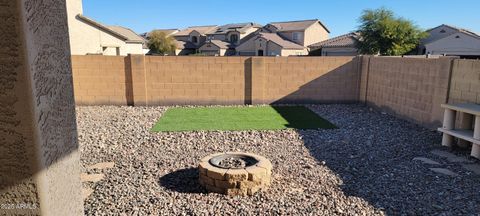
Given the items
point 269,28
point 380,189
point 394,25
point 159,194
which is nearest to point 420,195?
point 380,189

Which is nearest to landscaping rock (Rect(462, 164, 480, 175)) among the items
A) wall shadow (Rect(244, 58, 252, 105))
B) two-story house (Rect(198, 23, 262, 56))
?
wall shadow (Rect(244, 58, 252, 105))

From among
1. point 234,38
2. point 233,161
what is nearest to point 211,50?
point 234,38

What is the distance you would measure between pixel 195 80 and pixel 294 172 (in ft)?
22.3

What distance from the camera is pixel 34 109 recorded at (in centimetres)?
151

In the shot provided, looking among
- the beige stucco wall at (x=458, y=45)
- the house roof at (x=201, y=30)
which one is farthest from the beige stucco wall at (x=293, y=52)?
the house roof at (x=201, y=30)

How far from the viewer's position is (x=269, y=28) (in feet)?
149

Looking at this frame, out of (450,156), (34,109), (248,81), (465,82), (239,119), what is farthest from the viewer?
(248,81)

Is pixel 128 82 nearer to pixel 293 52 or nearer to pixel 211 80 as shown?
pixel 211 80

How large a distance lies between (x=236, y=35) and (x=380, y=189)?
45333mm

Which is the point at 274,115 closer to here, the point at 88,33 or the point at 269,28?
the point at 88,33

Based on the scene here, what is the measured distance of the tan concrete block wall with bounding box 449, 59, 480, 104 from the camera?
6.52 meters

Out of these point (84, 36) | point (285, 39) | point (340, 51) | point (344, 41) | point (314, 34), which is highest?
point (314, 34)

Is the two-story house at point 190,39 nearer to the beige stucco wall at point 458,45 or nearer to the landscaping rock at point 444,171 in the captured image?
the beige stucco wall at point 458,45

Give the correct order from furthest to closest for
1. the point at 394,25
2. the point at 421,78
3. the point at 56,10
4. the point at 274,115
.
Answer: the point at 394,25 < the point at 274,115 < the point at 421,78 < the point at 56,10
